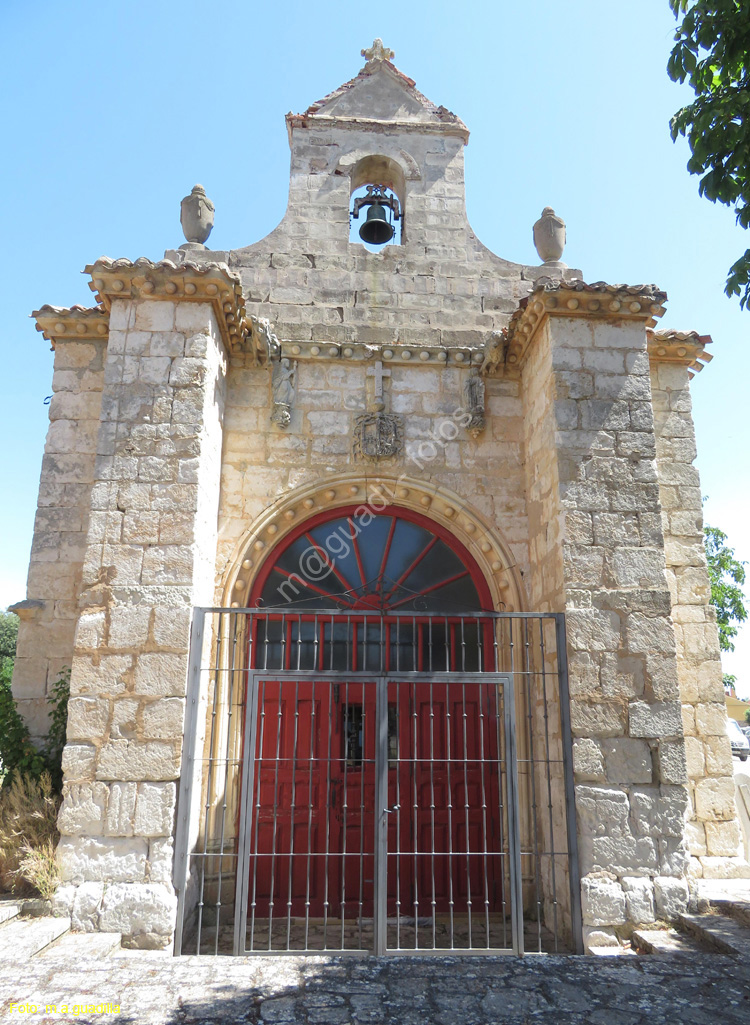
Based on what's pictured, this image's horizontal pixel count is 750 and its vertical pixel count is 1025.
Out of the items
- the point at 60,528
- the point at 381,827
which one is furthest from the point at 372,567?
the point at 60,528

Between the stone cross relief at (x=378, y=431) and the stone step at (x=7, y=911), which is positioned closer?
the stone step at (x=7, y=911)

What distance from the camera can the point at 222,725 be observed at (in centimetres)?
538

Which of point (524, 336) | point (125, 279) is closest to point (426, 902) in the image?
point (524, 336)

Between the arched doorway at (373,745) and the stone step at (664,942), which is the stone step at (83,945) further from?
the stone step at (664,942)

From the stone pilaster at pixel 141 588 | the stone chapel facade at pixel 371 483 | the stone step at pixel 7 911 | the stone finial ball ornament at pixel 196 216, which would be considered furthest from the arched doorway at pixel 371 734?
the stone finial ball ornament at pixel 196 216

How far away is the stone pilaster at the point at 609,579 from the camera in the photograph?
450cm

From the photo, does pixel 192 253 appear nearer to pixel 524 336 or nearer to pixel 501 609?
pixel 524 336

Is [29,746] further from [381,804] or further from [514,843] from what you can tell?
[514,843]

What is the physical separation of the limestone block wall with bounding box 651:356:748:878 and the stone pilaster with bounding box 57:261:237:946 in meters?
3.76

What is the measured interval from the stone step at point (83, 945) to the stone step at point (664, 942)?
307 cm

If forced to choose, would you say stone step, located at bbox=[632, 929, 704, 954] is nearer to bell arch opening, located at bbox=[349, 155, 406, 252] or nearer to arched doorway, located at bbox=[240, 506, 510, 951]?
arched doorway, located at bbox=[240, 506, 510, 951]

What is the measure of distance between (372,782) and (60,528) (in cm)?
326

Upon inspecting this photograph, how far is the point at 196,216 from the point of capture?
6.45 m

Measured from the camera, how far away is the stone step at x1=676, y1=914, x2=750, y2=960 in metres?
3.93
